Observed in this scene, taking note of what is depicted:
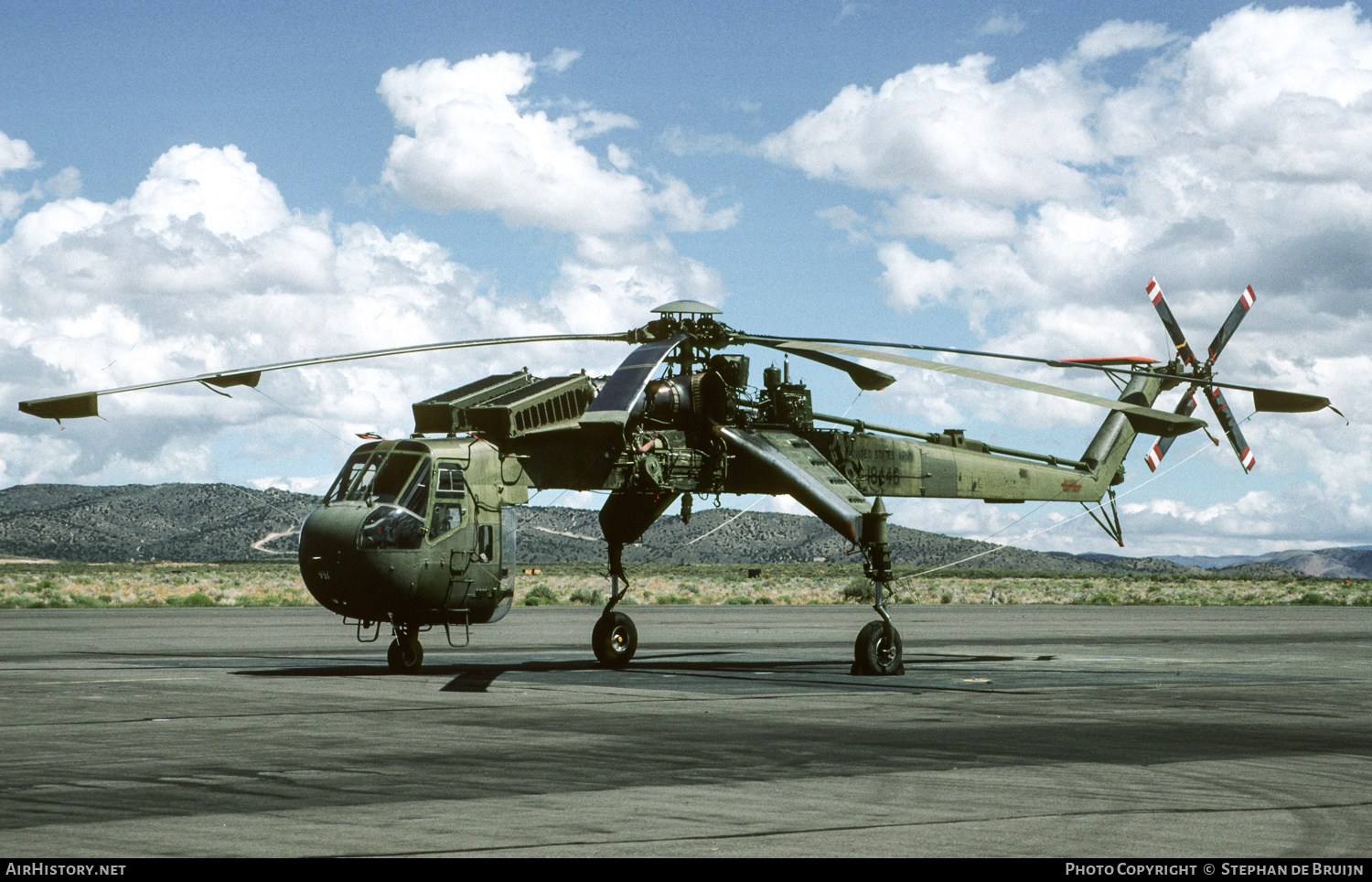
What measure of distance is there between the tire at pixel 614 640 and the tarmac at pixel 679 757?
0.45 meters

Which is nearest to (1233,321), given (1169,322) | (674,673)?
(1169,322)

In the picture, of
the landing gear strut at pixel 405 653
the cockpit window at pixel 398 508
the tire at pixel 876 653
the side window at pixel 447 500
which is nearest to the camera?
the cockpit window at pixel 398 508

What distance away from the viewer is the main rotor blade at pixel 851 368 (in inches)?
939

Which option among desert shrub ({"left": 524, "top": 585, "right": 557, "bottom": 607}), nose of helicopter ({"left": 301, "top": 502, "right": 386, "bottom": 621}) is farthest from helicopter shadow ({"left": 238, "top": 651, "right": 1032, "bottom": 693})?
desert shrub ({"left": 524, "top": 585, "right": 557, "bottom": 607})

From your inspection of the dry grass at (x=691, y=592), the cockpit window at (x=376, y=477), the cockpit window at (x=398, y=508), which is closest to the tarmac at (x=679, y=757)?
the cockpit window at (x=398, y=508)

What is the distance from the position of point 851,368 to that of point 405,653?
369 inches

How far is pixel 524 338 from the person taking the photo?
2180cm

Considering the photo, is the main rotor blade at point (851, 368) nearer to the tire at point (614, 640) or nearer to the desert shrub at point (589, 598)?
the tire at point (614, 640)

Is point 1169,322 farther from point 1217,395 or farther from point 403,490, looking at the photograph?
point 403,490

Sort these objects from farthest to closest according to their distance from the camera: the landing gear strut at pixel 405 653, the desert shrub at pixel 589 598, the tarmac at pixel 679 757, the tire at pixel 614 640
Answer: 1. the desert shrub at pixel 589 598
2. the tire at pixel 614 640
3. the landing gear strut at pixel 405 653
4. the tarmac at pixel 679 757

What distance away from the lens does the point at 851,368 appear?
2494 centimetres

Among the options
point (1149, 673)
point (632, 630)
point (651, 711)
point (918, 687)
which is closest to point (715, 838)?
point (651, 711)

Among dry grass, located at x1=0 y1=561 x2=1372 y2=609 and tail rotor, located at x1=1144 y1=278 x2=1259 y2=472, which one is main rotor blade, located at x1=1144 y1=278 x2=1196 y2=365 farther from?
dry grass, located at x1=0 y1=561 x2=1372 y2=609
